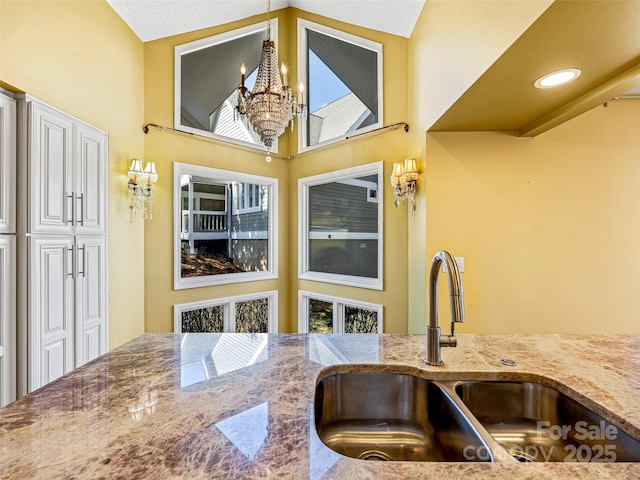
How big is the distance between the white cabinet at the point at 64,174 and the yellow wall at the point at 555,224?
2.72m

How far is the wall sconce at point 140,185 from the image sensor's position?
9.20 ft

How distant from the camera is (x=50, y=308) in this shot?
200 cm

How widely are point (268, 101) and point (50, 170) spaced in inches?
57.2

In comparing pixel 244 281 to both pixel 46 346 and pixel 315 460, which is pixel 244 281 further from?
pixel 315 460

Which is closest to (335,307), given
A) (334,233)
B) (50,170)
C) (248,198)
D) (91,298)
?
(334,233)

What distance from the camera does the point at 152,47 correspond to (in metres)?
3.12

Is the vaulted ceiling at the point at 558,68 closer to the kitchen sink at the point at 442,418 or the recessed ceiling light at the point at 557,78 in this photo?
the recessed ceiling light at the point at 557,78

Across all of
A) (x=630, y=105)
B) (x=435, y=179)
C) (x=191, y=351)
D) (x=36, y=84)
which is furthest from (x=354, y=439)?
(x=630, y=105)

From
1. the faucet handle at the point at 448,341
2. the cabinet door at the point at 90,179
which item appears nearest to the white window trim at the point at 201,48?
the cabinet door at the point at 90,179

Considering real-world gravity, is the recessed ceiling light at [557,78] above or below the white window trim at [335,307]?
above

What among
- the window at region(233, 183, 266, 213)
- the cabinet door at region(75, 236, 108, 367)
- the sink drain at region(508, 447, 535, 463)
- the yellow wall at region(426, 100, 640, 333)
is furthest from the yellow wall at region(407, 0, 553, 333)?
the cabinet door at region(75, 236, 108, 367)

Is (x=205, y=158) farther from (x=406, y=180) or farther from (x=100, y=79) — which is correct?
(x=406, y=180)

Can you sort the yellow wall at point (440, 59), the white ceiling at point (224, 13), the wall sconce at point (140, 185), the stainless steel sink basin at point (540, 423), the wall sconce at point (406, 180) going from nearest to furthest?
the stainless steel sink basin at point (540, 423)
the yellow wall at point (440, 59)
the wall sconce at point (406, 180)
the white ceiling at point (224, 13)
the wall sconce at point (140, 185)

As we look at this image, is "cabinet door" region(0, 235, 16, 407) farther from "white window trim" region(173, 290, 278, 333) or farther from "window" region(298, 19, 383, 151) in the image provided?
"window" region(298, 19, 383, 151)
